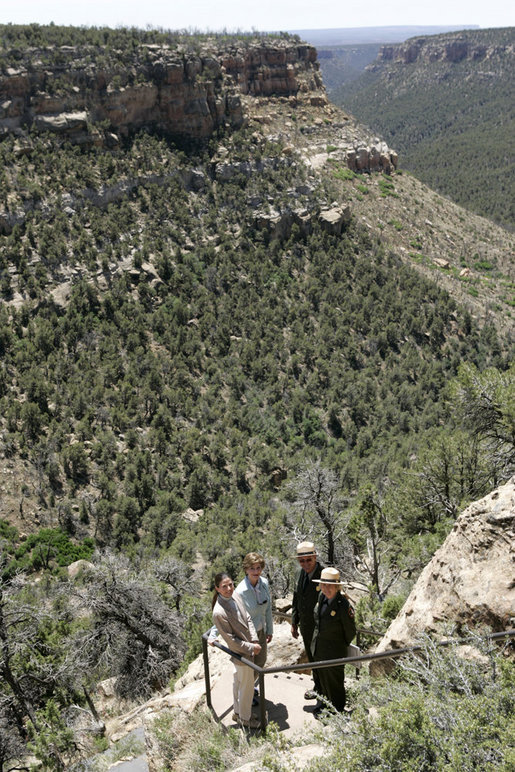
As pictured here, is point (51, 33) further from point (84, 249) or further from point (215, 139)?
point (84, 249)

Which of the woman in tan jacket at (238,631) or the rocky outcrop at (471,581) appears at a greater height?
the rocky outcrop at (471,581)

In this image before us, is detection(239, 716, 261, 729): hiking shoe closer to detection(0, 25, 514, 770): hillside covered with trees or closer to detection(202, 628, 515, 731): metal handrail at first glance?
detection(202, 628, 515, 731): metal handrail

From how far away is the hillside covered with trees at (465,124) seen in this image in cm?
12300

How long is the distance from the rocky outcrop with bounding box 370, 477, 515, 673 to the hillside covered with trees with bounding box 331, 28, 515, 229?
110151mm

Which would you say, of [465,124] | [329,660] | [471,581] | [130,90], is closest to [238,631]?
[329,660]

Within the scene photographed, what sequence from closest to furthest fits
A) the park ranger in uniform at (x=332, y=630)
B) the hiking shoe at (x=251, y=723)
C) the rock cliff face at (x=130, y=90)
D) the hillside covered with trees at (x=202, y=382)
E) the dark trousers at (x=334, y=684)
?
the park ranger in uniform at (x=332, y=630), the dark trousers at (x=334, y=684), the hiking shoe at (x=251, y=723), the hillside covered with trees at (x=202, y=382), the rock cliff face at (x=130, y=90)

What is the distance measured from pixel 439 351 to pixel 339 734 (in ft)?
153

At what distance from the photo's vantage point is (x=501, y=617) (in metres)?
5.78

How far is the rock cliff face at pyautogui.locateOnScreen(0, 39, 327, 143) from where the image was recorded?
47688mm

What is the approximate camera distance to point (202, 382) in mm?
40500

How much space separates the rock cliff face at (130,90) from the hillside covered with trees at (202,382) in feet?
2.80

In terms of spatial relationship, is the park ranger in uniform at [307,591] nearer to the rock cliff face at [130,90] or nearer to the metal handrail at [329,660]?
Answer: the metal handrail at [329,660]

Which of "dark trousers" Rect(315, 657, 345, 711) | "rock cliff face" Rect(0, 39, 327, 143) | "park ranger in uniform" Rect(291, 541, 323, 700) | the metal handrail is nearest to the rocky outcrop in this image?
the metal handrail

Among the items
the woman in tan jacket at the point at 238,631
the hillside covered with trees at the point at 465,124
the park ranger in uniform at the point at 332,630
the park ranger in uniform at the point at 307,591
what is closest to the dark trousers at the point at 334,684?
the park ranger in uniform at the point at 332,630
